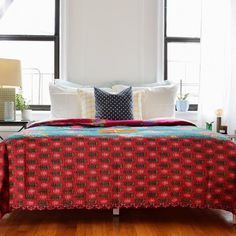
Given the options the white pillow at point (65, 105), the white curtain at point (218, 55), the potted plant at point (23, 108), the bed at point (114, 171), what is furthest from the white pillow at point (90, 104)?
the bed at point (114, 171)

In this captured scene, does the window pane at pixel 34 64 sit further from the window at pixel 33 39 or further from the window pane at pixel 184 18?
the window pane at pixel 184 18

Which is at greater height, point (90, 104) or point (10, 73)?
point (10, 73)

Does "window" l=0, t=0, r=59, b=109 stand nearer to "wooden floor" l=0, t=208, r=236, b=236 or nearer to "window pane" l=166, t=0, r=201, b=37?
"window pane" l=166, t=0, r=201, b=37

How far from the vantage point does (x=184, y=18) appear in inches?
183

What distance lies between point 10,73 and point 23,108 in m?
0.58

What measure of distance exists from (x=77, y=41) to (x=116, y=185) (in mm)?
2558

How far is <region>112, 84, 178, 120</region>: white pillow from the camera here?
386 centimetres

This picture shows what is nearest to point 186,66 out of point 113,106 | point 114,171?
point 113,106

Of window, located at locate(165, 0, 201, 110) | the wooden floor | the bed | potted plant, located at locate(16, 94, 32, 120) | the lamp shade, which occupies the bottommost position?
the wooden floor

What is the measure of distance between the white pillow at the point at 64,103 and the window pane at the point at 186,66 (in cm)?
140

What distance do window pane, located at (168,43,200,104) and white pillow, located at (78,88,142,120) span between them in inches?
39.2

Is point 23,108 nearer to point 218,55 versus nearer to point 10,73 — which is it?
point 10,73

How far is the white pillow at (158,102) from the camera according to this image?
12.6 feet

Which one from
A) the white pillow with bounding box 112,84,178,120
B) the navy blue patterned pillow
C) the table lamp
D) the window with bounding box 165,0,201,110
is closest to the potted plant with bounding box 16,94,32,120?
the table lamp
